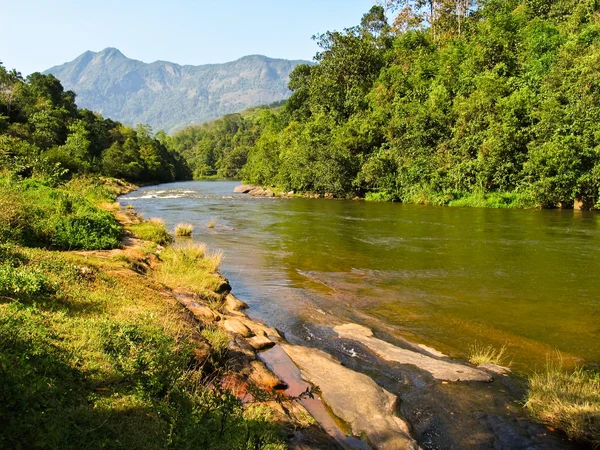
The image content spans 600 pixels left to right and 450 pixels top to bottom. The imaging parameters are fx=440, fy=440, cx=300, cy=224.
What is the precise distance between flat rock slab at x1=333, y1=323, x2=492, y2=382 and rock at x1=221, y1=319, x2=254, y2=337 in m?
2.27

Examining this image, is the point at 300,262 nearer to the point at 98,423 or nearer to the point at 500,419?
the point at 500,419

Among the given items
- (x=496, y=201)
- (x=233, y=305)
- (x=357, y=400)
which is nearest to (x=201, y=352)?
(x=357, y=400)

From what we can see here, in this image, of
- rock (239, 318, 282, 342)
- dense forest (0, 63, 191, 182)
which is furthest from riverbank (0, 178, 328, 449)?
dense forest (0, 63, 191, 182)

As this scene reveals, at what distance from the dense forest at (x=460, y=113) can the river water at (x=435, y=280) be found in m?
10.9

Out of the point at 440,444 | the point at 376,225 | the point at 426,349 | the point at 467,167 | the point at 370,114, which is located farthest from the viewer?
the point at 370,114

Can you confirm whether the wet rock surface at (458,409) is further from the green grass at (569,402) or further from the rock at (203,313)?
the rock at (203,313)

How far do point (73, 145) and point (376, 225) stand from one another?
59.5 metres

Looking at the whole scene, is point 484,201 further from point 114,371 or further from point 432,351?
point 114,371

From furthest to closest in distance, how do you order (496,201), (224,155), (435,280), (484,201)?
1. (224,155)
2. (484,201)
3. (496,201)
4. (435,280)

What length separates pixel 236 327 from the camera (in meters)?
9.83

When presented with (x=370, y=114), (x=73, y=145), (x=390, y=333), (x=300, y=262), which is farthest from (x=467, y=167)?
(x=73, y=145)

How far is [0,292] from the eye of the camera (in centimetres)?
734

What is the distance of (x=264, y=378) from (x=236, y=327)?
2370 mm

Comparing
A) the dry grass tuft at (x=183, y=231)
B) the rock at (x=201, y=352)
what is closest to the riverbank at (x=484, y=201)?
the dry grass tuft at (x=183, y=231)
